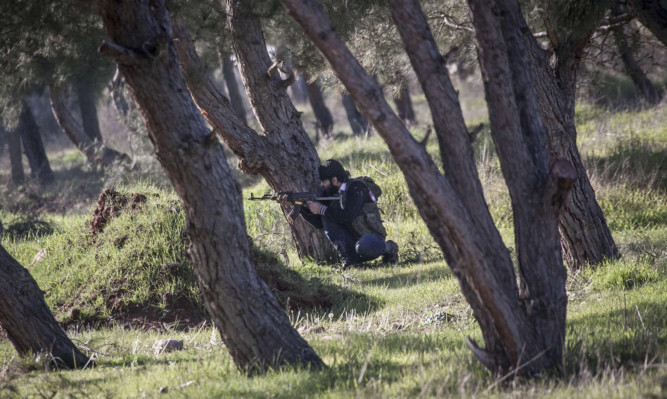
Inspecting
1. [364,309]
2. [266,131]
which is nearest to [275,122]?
[266,131]

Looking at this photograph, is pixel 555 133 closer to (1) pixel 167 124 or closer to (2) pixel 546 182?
(2) pixel 546 182

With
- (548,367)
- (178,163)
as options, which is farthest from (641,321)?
(178,163)

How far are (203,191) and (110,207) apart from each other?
4.75 meters

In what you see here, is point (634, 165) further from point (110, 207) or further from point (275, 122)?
point (110, 207)

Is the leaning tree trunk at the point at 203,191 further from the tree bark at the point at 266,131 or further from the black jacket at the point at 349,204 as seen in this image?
the black jacket at the point at 349,204

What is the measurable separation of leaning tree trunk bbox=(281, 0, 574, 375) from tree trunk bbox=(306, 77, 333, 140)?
15.4 meters

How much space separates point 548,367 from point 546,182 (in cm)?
106

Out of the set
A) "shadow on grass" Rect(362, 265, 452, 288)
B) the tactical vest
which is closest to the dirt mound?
the tactical vest

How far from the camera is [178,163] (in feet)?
12.7

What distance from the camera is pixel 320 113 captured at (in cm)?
2034

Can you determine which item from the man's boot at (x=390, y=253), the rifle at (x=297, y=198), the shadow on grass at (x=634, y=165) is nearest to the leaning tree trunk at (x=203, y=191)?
the rifle at (x=297, y=198)

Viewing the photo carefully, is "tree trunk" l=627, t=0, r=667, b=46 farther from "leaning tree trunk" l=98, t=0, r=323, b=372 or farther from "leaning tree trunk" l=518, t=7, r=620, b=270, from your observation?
"leaning tree trunk" l=98, t=0, r=323, b=372

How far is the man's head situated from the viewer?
334 inches

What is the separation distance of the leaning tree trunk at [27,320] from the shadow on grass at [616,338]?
11.7 ft
